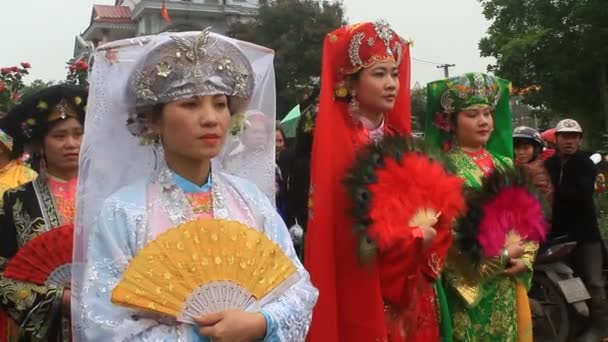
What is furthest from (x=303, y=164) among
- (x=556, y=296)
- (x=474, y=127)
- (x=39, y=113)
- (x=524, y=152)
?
(x=556, y=296)

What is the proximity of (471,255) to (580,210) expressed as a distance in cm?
272

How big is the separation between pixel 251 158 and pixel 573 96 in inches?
989

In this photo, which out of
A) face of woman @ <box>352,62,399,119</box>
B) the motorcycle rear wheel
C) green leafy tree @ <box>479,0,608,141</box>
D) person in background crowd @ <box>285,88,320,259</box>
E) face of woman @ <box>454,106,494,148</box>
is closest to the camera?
face of woman @ <box>352,62,399,119</box>

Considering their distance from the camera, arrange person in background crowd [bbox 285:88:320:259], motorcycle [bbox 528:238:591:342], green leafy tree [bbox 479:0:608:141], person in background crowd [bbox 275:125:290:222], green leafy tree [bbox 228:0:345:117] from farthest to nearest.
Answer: green leafy tree [bbox 228:0:345:117] < green leafy tree [bbox 479:0:608:141] < motorcycle [bbox 528:238:591:342] < person in background crowd [bbox 275:125:290:222] < person in background crowd [bbox 285:88:320:259]

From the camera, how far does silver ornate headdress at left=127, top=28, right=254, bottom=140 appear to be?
7.01 feet

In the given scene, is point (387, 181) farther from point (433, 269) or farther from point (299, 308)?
point (299, 308)

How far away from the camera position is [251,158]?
104 inches

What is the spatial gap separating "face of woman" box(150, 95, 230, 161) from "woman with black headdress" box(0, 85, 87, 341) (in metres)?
1.04

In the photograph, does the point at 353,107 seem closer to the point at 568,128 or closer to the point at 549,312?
the point at 568,128

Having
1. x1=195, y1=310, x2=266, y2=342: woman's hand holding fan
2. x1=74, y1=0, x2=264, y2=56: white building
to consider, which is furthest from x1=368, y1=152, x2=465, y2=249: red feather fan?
x1=74, y1=0, x2=264, y2=56: white building

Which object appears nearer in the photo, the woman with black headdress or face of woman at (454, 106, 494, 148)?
the woman with black headdress

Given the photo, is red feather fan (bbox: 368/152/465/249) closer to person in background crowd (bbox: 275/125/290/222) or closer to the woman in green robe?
the woman in green robe

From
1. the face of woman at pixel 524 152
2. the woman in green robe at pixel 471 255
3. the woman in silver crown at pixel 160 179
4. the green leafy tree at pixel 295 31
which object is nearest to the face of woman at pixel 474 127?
the woman in green robe at pixel 471 255

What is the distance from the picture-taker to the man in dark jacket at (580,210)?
579cm
